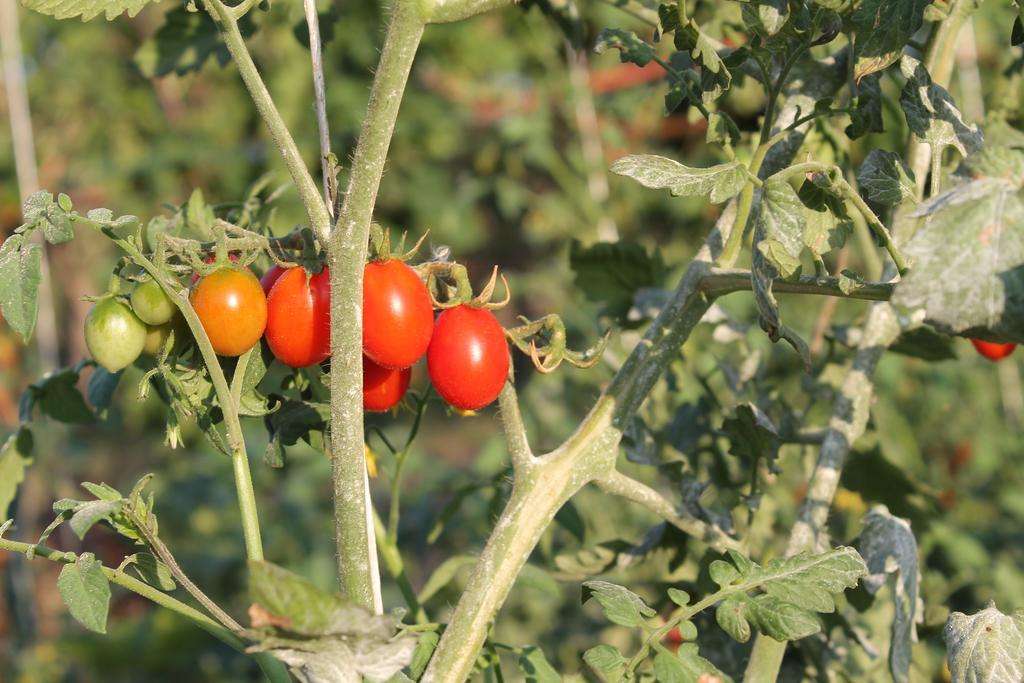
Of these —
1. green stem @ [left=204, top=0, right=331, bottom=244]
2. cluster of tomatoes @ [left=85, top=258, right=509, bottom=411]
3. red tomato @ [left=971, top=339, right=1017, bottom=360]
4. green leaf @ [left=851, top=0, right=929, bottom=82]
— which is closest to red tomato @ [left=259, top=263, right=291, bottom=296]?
cluster of tomatoes @ [left=85, top=258, right=509, bottom=411]

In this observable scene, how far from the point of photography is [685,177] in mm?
769

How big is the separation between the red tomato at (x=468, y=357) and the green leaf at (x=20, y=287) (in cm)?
29

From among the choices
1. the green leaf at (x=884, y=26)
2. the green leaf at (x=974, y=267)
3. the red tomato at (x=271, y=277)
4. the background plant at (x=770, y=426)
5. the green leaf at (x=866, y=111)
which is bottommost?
the background plant at (x=770, y=426)

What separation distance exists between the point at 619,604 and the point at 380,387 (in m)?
0.26

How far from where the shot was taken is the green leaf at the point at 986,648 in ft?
2.56

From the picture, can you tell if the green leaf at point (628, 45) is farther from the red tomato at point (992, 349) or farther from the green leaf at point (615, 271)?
the red tomato at point (992, 349)

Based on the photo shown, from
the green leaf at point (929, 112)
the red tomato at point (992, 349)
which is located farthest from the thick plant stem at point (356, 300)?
the red tomato at point (992, 349)

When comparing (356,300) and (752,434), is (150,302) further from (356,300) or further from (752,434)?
(752,434)

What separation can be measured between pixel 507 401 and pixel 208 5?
0.37m

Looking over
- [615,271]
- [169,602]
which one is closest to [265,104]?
[169,602]

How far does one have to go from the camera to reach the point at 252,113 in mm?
4773

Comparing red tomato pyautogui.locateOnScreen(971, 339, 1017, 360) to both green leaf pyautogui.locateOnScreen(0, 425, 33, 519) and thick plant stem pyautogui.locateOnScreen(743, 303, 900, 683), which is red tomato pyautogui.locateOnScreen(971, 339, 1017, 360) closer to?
thick plant stem pyautogui.locateOnScreen(743, 303, 900, 683)

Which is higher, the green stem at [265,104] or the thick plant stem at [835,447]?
the green stem at [265,104]

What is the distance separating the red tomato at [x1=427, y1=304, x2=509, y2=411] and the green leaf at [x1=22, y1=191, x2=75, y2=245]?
28cm
